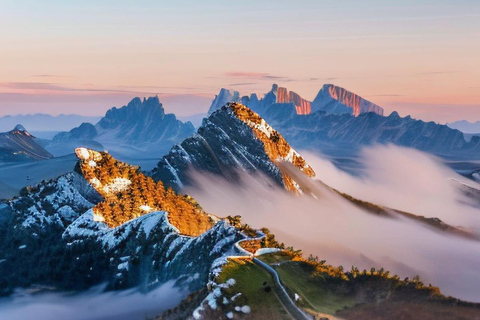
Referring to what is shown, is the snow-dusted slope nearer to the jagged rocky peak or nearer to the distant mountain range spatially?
the distant mountain range

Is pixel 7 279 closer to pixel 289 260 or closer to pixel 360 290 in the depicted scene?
pixel 289 260

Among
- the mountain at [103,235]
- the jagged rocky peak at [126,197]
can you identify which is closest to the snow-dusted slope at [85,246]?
the mountain at [103,235]

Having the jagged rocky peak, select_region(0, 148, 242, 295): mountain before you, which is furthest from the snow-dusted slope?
the jagged rocky peak

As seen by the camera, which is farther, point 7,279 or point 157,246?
point 7,279

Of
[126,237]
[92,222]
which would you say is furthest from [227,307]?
[92,222]

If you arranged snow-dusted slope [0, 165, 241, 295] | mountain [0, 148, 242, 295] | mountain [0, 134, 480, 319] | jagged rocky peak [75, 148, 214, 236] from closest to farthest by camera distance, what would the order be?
mountain [0, 134, 480, 319]
snow-dusted slope [0, 165, 241, 295]
mountain [0, 148, 242, 295]
jagged rocky peak [75, 148, 214, 236]

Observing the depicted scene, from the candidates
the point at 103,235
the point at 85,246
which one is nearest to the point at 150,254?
the point at 103,235

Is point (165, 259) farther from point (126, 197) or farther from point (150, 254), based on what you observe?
point (126, 197)

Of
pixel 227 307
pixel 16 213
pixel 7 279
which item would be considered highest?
pixel 227 307

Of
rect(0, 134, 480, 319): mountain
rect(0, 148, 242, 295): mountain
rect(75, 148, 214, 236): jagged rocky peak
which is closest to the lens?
rect(0, 134, 480, 319): mountain
